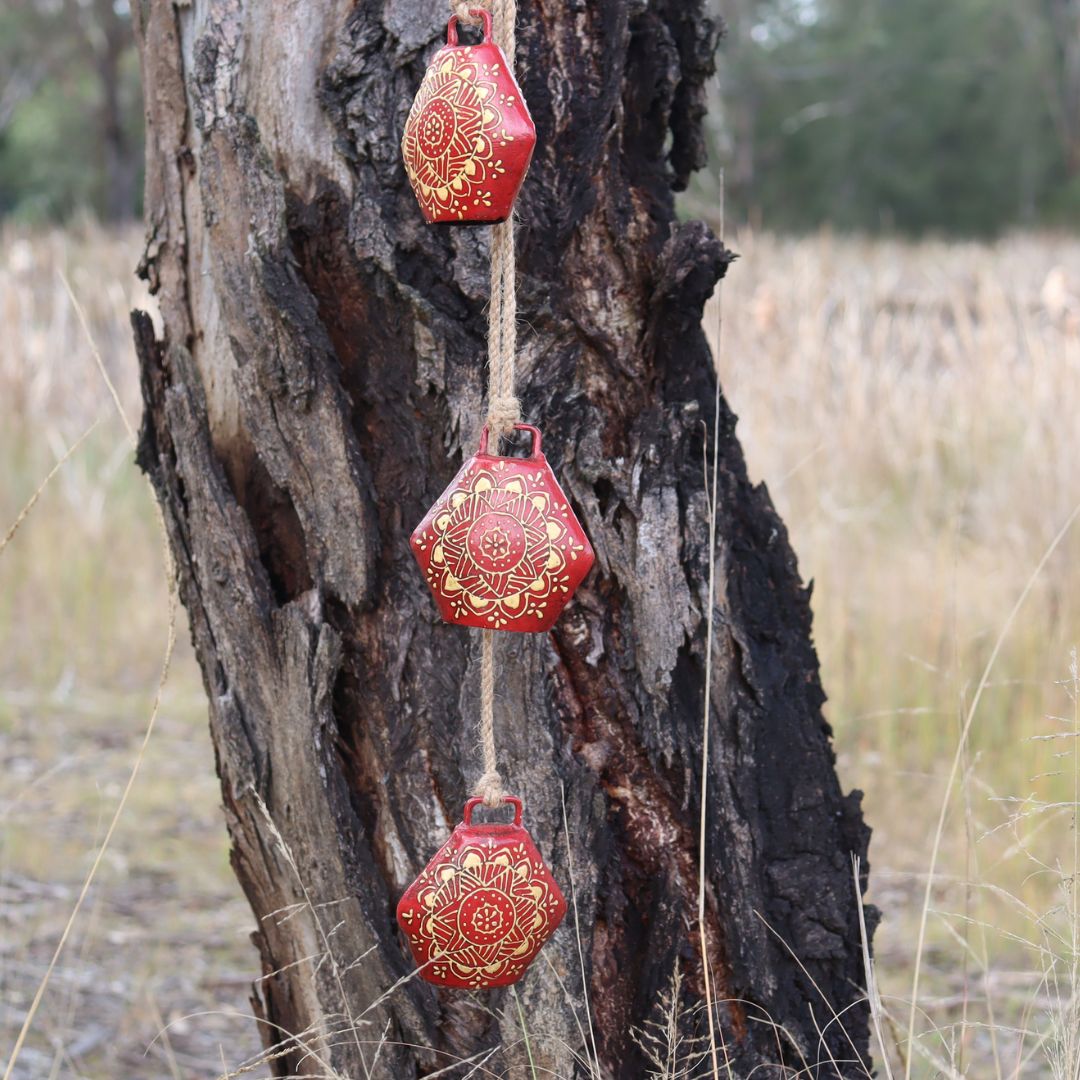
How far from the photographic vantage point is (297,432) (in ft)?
3.76

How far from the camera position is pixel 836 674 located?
3.13 metres

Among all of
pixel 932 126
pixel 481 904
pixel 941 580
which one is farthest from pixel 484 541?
pixel 932 126

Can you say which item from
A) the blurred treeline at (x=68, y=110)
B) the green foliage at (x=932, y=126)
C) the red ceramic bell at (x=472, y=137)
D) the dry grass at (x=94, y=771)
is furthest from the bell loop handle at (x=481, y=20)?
the green foliage at (x=932, y=126)

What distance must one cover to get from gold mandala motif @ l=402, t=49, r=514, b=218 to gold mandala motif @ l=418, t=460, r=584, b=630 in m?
0.21

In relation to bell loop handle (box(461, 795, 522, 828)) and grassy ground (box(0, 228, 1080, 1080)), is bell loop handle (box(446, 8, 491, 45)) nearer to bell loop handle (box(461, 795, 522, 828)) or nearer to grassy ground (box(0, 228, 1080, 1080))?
bell loop handle (box(461, 795, 522, 828))

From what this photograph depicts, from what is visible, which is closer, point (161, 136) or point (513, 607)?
point (513, 607)

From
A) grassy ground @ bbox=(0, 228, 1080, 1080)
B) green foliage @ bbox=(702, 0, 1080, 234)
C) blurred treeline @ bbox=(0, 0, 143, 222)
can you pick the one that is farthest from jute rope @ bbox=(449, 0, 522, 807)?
green foliage @ bbox=(702, 0, 1080, 234)

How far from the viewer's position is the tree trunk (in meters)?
1.10

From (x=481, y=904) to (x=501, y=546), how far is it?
0.97ft

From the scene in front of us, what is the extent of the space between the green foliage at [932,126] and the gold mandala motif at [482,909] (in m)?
23.7

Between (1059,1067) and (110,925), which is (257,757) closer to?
(1059,1067)

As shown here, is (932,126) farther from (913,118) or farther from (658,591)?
(658,591)

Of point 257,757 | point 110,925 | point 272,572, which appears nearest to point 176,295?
point 272,572

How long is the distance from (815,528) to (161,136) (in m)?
2.50
